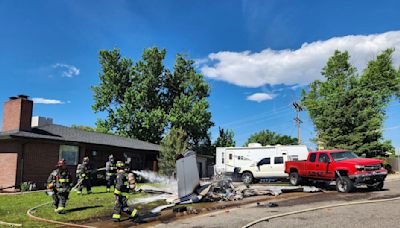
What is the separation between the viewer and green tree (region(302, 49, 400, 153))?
3544 cm

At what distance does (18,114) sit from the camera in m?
20.5

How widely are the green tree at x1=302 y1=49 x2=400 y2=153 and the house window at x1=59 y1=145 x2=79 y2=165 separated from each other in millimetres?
25278

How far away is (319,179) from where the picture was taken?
55.0 ft

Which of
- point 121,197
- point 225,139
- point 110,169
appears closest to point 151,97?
point 225,139

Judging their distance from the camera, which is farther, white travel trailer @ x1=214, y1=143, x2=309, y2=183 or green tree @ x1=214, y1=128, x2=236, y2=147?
green tree @ x1=214, y1=128, x2=236, y2=147

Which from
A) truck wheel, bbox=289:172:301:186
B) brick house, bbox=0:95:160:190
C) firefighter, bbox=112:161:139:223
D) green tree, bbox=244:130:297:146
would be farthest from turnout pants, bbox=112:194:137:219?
green tree, bbox=244:130:297:146

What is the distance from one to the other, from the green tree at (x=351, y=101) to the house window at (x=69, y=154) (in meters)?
25.3

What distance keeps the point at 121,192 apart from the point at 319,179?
10654 mm

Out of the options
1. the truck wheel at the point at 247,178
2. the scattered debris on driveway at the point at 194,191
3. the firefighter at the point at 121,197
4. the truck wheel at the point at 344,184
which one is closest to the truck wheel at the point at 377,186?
the truck wheel at the point at 344,184

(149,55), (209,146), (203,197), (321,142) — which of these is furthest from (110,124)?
(203,197)

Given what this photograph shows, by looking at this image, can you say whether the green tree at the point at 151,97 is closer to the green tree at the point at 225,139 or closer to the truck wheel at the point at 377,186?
the green tree at the point at 225,139

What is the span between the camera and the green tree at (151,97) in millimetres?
40312

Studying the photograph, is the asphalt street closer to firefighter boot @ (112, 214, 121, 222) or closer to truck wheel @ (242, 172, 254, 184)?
firefighter boot @ (112, 214, 121, 222)

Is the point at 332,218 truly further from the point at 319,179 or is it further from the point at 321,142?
the point at 321,142
